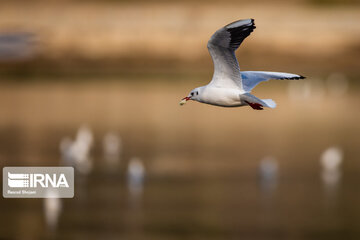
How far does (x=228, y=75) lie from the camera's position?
1070cm

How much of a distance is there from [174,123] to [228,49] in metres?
23.3

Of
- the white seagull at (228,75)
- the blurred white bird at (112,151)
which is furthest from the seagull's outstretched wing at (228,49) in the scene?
the blurred white bird at (112,151)

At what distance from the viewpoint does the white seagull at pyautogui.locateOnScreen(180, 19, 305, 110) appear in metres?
10.4

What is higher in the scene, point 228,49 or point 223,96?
point 228,49

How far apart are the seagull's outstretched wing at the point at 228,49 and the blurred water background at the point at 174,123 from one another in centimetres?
885

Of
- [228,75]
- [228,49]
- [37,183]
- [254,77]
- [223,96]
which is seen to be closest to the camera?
[228,49]

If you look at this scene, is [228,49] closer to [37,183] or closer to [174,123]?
[37,183]

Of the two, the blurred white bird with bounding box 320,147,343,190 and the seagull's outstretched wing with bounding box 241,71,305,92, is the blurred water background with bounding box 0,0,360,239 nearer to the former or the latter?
the blurred white bird with bounding box 320,147,343,190

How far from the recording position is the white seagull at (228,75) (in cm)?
1037

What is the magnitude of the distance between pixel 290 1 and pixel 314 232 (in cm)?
3261

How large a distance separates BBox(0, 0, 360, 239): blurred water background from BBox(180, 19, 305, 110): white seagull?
29.0 feet

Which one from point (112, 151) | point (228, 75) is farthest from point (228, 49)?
point (112, 151)

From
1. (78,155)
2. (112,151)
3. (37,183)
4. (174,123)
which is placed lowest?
(37,183)

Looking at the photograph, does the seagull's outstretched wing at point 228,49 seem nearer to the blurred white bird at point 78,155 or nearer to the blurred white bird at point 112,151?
the blurred white bird at point 78,155
